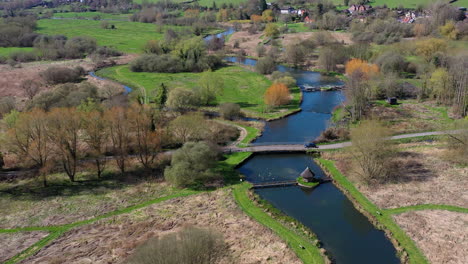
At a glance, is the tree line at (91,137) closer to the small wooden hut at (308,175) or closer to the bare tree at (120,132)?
the bare tree at (120,132)

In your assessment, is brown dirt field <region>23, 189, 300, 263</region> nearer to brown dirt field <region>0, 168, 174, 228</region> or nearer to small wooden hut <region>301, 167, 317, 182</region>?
brown dirt field <region>0, 168, 174, 228</region>

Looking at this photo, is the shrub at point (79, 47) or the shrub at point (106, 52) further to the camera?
the shrub at point (106, 52)

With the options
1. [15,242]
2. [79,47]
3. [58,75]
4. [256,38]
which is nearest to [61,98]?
[58,75]

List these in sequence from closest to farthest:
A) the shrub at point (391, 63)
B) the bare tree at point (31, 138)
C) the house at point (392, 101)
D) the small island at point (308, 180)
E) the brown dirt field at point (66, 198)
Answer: the brown dirt field at point (66, 198)
the bare tree at point (31, 138)
the small island at point (308, 180)
the house at point (392, 101)
the shrub at point (391, 63)

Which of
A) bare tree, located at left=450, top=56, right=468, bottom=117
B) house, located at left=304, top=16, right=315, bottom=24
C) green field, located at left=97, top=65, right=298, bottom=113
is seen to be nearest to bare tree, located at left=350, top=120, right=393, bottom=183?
bare tree, located at left=450, top=56, right=468, bottom=117

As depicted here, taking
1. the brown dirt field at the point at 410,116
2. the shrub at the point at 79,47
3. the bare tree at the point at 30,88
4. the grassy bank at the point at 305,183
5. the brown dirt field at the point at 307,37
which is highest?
the brown dirt field at the point at 307,37

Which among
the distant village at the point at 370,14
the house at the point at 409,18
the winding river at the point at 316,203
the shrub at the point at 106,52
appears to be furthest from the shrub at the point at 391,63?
the shrub at the point at 106,52
